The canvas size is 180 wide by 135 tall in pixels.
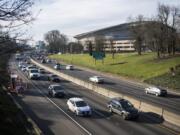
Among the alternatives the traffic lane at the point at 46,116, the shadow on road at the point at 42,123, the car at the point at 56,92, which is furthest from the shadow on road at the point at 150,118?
the car at the point at 56,92

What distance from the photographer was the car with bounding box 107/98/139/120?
106ft

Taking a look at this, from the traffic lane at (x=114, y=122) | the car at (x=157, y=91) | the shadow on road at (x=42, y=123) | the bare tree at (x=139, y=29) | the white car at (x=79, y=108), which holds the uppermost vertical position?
the bare tree at (x=139, y=29)

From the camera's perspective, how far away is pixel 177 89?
5888cm

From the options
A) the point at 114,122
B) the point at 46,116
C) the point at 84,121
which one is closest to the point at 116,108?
the point at 114,122

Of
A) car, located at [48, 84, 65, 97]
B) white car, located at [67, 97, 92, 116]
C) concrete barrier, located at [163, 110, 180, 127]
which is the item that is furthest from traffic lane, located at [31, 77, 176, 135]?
car, located at [48, 84, 65, 97]

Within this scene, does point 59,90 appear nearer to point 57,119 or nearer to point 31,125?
point 57,119

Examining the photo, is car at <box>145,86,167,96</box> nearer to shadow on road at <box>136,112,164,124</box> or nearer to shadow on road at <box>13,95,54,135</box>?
shadow on road at <box>136,112,164,124</box>

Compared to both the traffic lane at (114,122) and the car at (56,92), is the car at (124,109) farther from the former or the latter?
the car at (56,92)

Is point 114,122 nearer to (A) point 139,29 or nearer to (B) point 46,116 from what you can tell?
(B) point 46,116

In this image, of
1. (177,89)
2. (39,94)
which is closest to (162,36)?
(177,89)

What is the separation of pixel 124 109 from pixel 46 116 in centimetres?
658

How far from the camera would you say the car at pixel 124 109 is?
32.4 m

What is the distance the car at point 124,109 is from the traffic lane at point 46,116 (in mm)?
4510

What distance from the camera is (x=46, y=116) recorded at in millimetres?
33969
